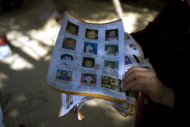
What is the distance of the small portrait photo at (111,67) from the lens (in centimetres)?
108

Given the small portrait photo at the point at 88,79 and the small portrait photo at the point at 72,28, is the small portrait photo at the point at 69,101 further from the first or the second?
the small portrait photo at the point at 72,28

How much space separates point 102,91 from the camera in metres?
1.00

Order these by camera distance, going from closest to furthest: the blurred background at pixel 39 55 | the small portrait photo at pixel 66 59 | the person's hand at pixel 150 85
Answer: the person's hand at pixel 150 85 → the small portrait photo at pixel 66 59 → the blurred background at pixel 39 55

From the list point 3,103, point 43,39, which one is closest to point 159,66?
point 3,103

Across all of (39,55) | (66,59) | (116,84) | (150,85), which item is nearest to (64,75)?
(66,59)

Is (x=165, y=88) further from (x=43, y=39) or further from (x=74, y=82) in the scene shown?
(x=43, y=39)

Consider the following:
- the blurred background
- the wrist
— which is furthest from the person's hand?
the blurred background

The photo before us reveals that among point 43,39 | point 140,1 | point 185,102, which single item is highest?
point 140,1

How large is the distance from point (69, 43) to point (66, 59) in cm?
6

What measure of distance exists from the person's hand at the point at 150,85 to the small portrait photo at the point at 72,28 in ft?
0.86

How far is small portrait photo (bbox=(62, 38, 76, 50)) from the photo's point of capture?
1096 mm

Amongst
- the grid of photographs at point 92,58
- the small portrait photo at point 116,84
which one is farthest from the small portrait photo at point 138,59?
the small portrait photo at point 116,84

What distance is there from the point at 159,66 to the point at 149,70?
8 centimetres

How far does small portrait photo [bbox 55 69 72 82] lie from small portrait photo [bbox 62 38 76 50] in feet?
0.31
